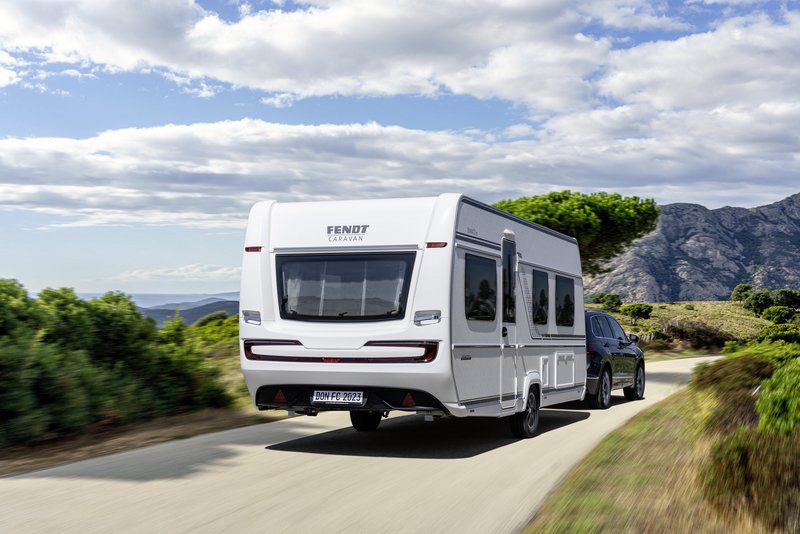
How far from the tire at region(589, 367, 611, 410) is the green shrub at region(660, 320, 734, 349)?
26090 millimetres

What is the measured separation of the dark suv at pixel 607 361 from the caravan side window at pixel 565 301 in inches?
73.5

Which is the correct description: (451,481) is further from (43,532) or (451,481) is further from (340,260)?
(43,532)

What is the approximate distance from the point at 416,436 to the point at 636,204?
18.6 m

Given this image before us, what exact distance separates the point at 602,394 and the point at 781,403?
9.85m

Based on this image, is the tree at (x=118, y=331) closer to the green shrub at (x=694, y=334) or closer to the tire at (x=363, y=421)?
the tire at (x=363, y=421)

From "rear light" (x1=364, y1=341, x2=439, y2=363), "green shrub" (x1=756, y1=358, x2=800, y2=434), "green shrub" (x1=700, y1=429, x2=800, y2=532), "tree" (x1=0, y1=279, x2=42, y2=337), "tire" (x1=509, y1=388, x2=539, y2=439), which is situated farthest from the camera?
"tire" (x1=509, y1=388, x2=539, y2=439)

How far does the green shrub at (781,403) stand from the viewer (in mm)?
6012

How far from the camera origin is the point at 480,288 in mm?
10344

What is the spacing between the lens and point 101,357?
12.6 meters

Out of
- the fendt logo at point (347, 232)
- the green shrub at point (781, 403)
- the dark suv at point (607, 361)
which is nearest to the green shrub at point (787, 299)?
the dark suv at point (607, 361)

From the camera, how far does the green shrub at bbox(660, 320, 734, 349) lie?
134 ft

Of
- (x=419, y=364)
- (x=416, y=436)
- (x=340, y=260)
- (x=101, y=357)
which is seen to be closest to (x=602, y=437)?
(x=416, y=436)

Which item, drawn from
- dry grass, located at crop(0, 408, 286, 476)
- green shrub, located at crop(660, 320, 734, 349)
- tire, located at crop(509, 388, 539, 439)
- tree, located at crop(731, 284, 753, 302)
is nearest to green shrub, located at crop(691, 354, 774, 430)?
tire, located at crop(509, 388, 539, 439)

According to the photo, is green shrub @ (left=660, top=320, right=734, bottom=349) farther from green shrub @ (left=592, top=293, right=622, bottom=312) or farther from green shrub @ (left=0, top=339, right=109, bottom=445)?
green shrub @ (left=0, top=339, right=109, bottom=445)
